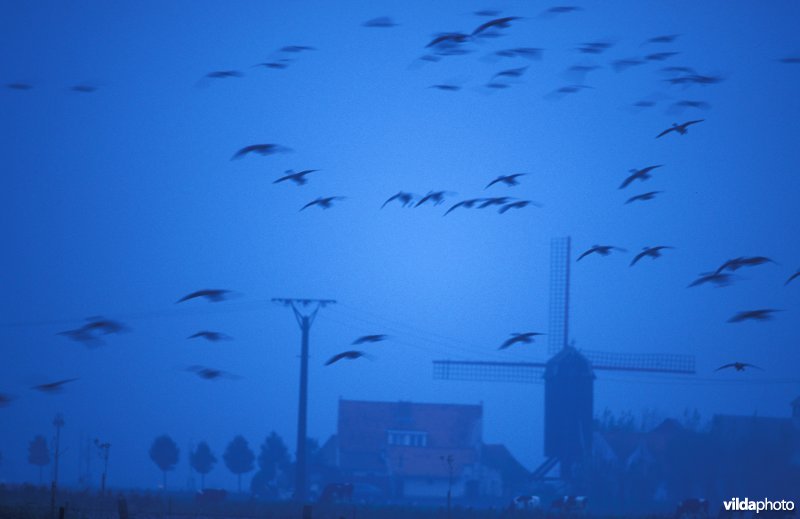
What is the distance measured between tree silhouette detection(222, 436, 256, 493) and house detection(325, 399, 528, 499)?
8.74 metres

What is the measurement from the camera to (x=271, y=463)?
3189 inches

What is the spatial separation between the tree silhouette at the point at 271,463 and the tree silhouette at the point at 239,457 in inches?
149

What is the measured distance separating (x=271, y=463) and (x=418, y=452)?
12567 mm

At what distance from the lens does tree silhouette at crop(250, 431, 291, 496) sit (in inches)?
3123

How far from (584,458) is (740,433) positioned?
50.5 ft

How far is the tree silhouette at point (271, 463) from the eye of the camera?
79312 millimetres
